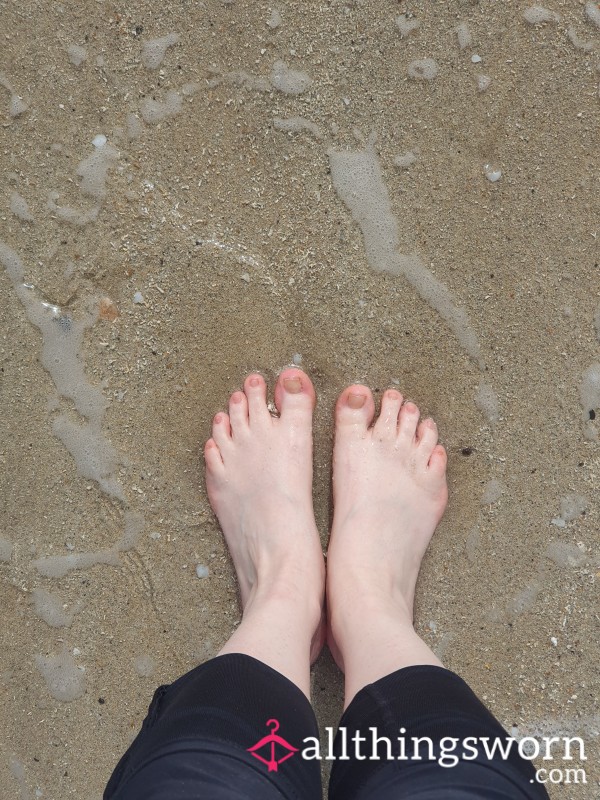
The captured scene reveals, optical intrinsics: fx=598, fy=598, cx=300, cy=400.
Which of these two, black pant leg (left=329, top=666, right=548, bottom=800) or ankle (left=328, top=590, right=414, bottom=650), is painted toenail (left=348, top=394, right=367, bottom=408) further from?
black pant leg (left=329, top=666, right=548, bottom=800)

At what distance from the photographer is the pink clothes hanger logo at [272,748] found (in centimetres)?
111

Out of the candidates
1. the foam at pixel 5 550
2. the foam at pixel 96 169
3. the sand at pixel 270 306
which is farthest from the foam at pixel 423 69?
the foam at pixel 5 550

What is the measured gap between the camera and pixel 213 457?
166 cm

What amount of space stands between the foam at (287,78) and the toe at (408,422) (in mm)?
883

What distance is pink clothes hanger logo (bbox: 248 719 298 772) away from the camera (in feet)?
3.64

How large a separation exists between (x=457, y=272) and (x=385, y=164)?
1.12 feet

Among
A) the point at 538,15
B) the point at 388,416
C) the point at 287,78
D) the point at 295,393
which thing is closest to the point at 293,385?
the point at 295,393

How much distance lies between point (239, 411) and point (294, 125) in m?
0.77

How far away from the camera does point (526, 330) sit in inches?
63.1

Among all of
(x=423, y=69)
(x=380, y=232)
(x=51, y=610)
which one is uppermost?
(x=423, y=69)

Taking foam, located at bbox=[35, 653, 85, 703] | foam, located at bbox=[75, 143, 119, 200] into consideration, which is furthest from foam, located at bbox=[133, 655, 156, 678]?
foam, located at bbox=[75, 143, 119, 200]

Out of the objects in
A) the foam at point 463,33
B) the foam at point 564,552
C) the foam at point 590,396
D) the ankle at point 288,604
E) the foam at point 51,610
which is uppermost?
the foam at point 463,33

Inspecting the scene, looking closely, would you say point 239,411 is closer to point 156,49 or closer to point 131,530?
point 131,530

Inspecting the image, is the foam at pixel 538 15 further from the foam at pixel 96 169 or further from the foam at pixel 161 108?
the foam at pixel 96 169
